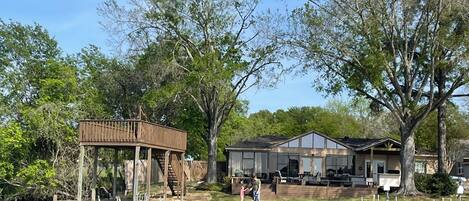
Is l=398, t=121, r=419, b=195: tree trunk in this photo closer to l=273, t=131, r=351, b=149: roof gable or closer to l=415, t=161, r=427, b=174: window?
l=273, t=131, r=351, b=149: roof gable

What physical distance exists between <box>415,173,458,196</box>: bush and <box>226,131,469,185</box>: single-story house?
23.4 feet

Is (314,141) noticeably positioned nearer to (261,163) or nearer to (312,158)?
(312,158)

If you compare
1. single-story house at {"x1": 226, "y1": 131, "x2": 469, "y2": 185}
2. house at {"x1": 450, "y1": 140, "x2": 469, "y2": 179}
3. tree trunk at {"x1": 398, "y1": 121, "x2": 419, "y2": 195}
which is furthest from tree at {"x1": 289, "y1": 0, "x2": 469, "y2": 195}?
house at {"x1": 450, "y1": 140, "x2": 469, "y2": 179}

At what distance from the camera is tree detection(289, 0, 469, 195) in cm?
3288

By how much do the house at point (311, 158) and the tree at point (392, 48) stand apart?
9128 mm

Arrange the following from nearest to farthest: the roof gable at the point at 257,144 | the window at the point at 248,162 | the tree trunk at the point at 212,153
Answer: the tree trunk at the point at 212,153, the roof gable at the point at 257,144, the window at the point at 248,162

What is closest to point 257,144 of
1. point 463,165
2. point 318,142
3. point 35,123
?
point 318,142

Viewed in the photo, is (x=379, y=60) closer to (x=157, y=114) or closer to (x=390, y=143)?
(x=390, y=143)

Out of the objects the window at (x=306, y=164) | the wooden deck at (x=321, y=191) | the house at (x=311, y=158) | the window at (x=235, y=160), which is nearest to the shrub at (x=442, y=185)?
the wooden deck at (x=321, y=191)

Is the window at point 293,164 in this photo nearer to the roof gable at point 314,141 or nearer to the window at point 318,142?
the roof gable at point 314,141

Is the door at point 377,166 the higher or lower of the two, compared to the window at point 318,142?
lower

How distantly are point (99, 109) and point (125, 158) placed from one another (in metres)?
9.09

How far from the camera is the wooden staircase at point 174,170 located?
1409 inches

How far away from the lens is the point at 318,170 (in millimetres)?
45906
